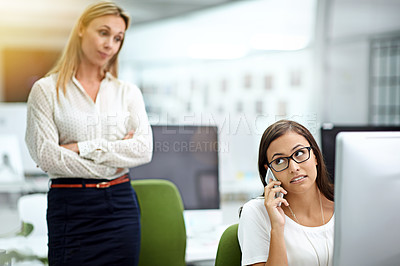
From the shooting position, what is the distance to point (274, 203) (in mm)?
1384

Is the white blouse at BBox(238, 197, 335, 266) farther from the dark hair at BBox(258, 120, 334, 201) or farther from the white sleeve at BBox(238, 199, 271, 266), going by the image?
the dark hair at BBox(258, 120, 334, 201)

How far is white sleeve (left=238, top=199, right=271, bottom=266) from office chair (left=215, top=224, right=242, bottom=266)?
0.05 meters

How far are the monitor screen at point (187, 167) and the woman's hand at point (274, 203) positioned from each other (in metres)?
1.02

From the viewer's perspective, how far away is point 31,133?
189cm

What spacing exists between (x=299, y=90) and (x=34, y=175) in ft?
11.0

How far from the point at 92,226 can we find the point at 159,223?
0.35 m

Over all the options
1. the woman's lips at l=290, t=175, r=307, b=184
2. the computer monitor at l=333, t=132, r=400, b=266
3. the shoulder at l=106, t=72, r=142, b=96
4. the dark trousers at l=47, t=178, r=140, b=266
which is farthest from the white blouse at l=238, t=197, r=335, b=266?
the shoulder at l=106, t=72, r=142, b=96

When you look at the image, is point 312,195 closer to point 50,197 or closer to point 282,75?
point 50,197

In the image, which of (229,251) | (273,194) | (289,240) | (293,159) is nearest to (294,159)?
(293,159)

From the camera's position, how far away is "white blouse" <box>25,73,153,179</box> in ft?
6.06

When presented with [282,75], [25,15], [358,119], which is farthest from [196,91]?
[25,15]

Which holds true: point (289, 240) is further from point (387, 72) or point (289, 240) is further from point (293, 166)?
point (387, 72)

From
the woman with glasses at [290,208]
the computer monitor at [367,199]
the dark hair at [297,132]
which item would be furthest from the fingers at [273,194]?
the computer monitor at [367,199]

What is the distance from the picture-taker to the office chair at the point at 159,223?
2109mm
